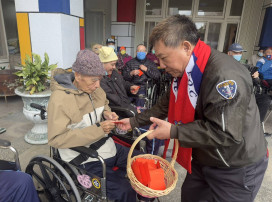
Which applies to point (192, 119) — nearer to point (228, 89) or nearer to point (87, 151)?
point (228, 89)

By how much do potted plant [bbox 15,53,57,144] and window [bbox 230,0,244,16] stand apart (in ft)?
24.4

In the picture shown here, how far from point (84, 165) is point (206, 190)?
92 centimetres

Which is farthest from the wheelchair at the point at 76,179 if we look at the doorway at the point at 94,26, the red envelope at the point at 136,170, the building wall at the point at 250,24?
the building wall at the point at 250,24

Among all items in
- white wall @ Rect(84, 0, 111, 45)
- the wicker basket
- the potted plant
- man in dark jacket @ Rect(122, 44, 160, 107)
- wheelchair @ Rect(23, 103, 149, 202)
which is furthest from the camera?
white wall @ Rect(84, 0, 111, 45)

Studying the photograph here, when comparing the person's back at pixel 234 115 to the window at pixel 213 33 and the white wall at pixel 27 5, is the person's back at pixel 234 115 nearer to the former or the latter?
the white wall at pixel 27 5

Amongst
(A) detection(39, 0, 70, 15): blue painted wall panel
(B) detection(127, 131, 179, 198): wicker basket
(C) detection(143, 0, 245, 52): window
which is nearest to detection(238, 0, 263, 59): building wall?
(C) detection(143, 0, 245, 52): window

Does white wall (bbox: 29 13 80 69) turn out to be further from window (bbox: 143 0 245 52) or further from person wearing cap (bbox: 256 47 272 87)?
window (bbox: 143 0 245 52)

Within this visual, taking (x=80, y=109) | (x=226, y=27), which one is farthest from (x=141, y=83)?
(x=226, y=27)

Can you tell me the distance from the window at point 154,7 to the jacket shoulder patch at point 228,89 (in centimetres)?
785

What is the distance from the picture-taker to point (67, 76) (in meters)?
1.59

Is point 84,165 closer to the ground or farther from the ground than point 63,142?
closer to the ground

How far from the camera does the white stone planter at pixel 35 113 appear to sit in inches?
102

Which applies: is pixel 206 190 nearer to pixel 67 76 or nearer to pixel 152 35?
pixel 152 35

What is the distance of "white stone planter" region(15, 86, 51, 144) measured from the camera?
8.50 ft
